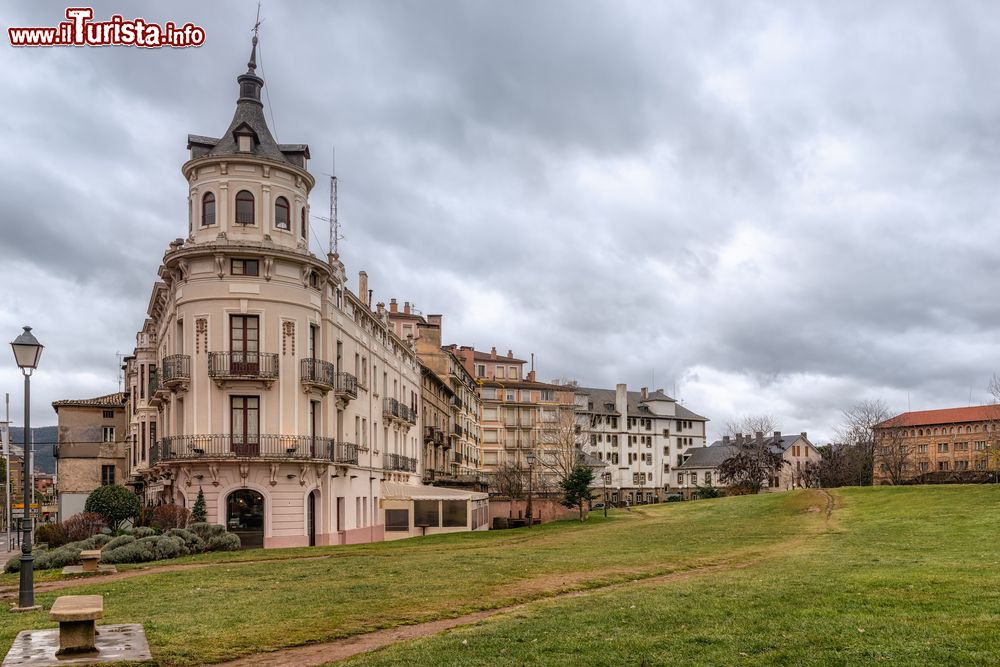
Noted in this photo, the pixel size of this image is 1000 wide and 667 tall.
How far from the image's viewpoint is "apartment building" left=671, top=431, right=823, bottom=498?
13025cm

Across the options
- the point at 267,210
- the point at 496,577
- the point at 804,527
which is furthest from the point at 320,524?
the point at 804,527

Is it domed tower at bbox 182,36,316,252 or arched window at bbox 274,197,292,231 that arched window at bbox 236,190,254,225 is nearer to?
domed tower at bbox 182,36,316,252

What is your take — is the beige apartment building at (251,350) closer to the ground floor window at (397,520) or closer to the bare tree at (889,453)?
the ground floor window at (397,520)

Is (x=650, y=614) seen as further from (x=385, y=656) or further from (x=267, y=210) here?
(x=267, y=210)

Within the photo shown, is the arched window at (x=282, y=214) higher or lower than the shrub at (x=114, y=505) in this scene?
higher

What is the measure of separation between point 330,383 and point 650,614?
28315mm

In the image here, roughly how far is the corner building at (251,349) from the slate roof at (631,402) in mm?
88147

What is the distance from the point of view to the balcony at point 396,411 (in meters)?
56.0

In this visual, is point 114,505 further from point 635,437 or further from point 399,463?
point 635,437

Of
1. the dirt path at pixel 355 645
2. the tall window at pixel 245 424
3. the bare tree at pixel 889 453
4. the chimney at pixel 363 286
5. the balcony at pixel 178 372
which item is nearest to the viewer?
the dirt path at pixel 355 645

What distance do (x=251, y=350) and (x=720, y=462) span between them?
331 ft

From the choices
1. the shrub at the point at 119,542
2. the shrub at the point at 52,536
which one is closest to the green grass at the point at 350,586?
the shrub at the point at 119,542

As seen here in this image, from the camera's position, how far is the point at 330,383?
137 ft

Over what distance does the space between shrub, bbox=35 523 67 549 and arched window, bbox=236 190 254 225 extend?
15.5 m
